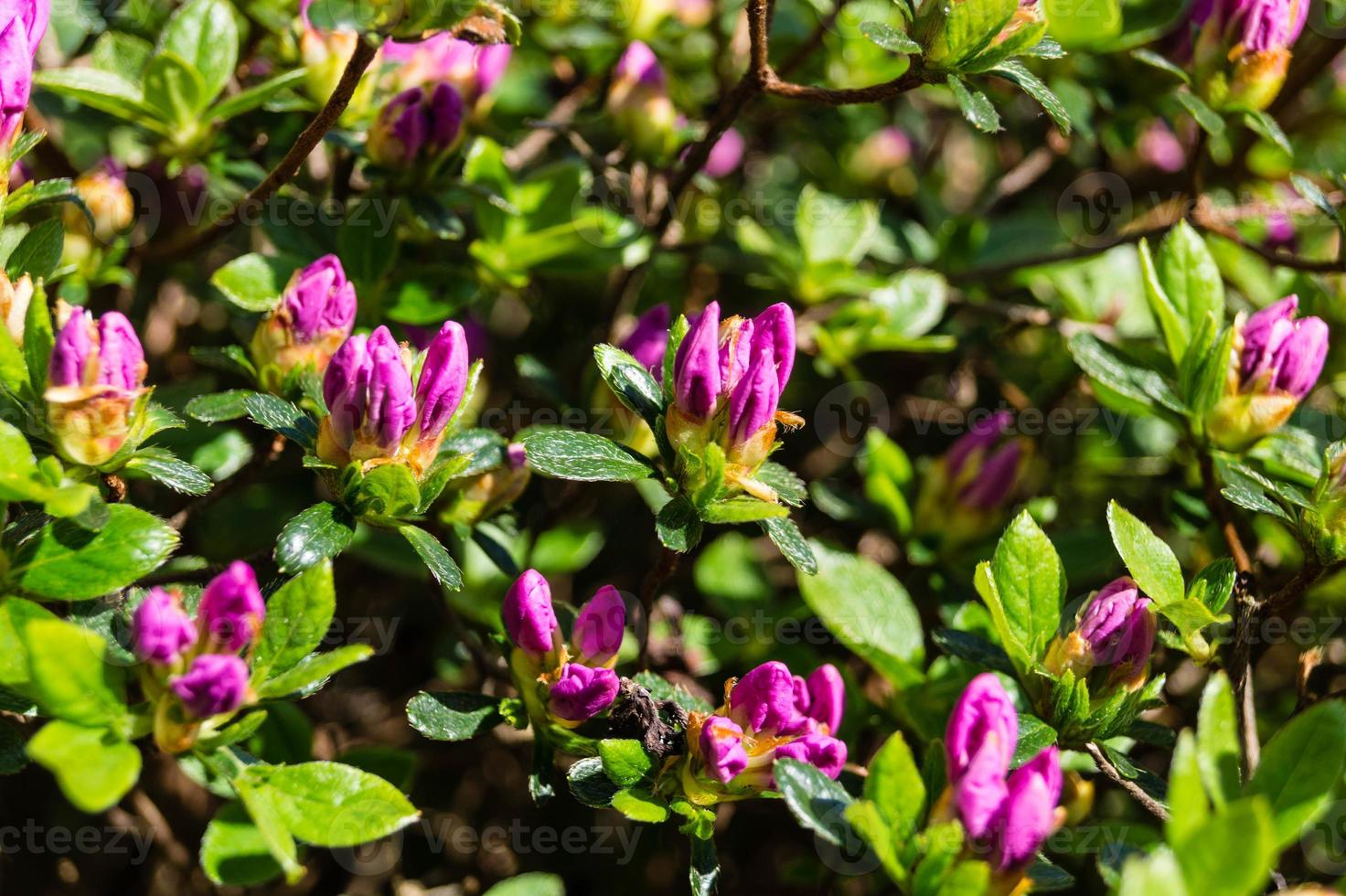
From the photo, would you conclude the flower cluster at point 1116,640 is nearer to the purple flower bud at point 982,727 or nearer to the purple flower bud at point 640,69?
the purple flower bud at point 982,727

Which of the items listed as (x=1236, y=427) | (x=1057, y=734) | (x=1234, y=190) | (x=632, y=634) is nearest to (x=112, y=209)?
(x=632, y=634)

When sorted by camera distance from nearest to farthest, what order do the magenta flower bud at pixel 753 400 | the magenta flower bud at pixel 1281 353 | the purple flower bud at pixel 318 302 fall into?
1. the magenta flower bud at pixel 753 400
2. the purple flower bud at pixel 318 302
3. the magenta flower bud at pixel 1281 353

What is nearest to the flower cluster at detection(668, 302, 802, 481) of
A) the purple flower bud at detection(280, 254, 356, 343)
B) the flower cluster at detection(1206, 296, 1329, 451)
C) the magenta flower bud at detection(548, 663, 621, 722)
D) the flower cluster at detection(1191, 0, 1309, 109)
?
the magenta flower bud at detection(548, 663, 621, 722)

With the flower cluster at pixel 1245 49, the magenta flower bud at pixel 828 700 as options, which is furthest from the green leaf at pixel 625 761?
the flower cluster at pixel 1245 49

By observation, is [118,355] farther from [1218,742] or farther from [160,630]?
[1218,742]

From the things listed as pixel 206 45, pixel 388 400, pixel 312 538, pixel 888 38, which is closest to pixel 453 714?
pixel 312 538

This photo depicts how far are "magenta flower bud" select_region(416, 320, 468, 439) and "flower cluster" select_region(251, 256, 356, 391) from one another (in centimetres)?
24

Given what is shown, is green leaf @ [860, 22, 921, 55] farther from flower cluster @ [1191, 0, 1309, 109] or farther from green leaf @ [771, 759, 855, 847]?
green leaf @ [771, 759, 855, 847]

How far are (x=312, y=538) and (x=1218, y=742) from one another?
39.6 inches

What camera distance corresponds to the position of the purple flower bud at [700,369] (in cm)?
140

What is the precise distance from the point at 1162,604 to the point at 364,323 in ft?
4.12

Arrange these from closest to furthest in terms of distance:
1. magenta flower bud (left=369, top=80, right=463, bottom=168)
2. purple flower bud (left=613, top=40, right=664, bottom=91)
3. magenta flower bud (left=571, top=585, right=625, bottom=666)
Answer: magenta flower bud (left=571, top=585, right=625, bottom=666)
magenta flower bud (left=369, top=80, right=463, bottom=168)
purple flower bud (left=613, top=40, right=664, bottom=91)

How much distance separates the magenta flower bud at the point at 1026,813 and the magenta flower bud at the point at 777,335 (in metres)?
0.52

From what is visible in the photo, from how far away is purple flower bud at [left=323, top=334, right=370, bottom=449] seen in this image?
55.8 inches
